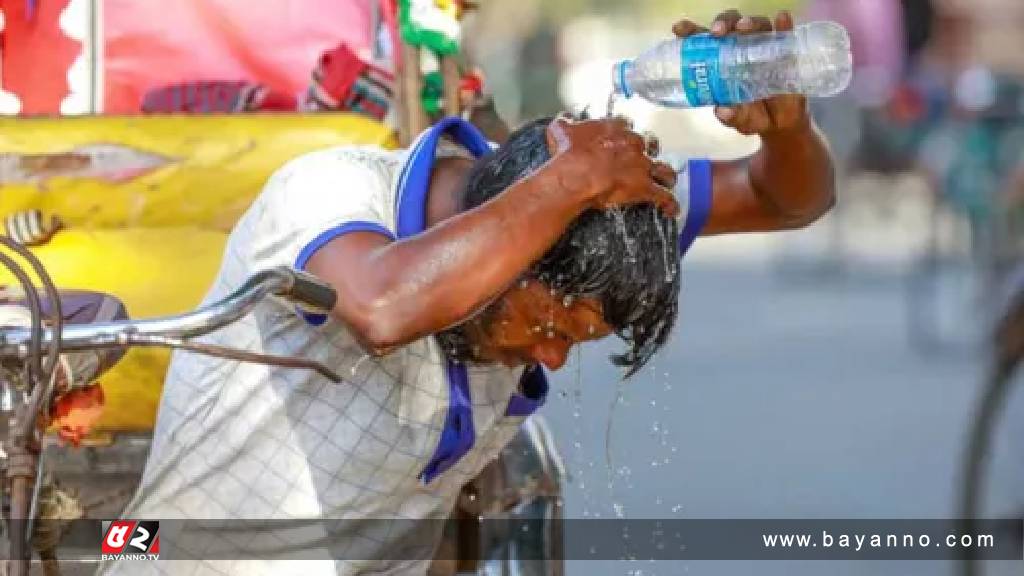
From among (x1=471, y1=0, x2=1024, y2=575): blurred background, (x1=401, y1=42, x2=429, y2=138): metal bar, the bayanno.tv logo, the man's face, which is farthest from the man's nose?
(x1=401, y1=42, x2=429, y2=138): metal bar

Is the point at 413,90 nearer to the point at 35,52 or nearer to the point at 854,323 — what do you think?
the point at 35,52

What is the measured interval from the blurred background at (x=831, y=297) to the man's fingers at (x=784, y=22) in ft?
0.90

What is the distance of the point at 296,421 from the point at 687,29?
29.3 inches

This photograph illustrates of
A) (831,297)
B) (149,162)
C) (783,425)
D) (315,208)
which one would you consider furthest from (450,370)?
(831,297)

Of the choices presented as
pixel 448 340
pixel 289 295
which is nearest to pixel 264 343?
pixel 448 340

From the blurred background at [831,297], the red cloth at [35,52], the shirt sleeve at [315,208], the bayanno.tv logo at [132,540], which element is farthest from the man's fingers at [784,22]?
the red cloth at [35,52]

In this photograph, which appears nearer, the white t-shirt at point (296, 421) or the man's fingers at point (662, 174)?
the man's fingers at point (662, 174)

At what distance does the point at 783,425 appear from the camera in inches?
313

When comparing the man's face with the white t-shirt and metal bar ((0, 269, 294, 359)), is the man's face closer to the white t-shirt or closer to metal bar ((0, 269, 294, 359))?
the white t-shirt

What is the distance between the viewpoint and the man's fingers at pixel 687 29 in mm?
2662

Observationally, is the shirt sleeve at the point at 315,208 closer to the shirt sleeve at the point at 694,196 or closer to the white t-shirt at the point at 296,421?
the white t-shirt at the point at 296,421

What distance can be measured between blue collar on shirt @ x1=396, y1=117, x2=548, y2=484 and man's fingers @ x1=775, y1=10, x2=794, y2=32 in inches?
17.1

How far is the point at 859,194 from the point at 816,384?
456 centimetres

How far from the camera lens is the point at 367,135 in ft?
12.5
